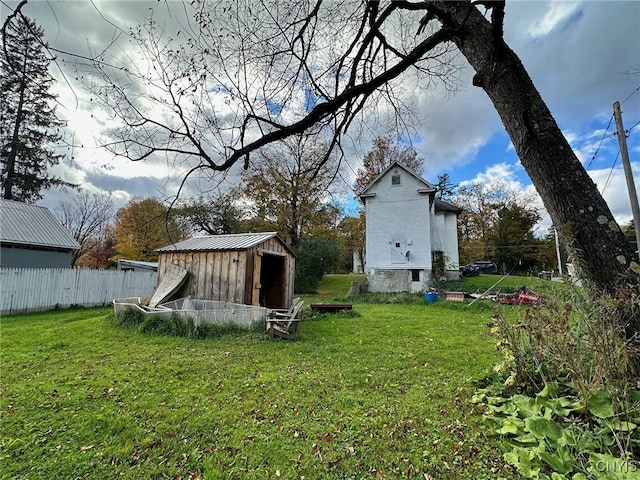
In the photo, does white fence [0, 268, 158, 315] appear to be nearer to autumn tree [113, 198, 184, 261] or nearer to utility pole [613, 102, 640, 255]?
autumn tree [113, 198, 184, 261]

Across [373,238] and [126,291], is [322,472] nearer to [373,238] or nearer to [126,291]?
[126,291]

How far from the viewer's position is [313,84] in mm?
3416

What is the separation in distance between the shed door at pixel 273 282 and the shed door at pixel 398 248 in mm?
8587

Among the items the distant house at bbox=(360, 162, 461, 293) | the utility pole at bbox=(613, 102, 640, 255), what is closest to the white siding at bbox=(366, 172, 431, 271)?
the distant house at bbox=(360, 162, 461, 293)

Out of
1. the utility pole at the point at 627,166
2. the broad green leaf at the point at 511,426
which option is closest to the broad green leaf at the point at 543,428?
the broad green leaf at the point at 511,426

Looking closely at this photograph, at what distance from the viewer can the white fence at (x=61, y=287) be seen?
10.2m

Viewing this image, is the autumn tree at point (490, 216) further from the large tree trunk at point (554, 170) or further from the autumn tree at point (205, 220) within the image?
the large tree trunk at point (554, 170)

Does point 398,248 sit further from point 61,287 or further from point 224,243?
point 61,287

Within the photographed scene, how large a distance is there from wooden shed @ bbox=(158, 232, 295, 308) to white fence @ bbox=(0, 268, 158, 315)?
4866mm

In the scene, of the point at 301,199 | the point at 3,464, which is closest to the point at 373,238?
the point at 301,199

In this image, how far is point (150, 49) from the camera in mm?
2619

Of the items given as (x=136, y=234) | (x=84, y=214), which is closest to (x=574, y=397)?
(x=136, y=234)

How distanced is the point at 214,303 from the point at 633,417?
8022mm

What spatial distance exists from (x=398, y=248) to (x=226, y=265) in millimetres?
11394
